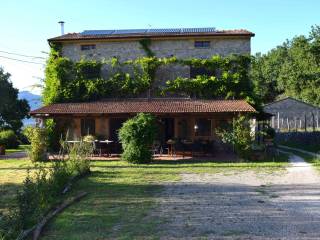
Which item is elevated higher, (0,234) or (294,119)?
(294,119)

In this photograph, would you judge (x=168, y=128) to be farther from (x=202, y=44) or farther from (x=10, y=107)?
(x=10, y=107)

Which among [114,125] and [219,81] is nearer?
[219,81]

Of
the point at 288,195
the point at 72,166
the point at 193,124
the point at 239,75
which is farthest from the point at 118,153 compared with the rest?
the point at 288,195

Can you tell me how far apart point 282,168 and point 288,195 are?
6.68 metres

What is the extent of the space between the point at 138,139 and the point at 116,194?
342 inches

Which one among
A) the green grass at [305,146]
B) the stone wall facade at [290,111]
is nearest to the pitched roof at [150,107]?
the green grass at [305,146]

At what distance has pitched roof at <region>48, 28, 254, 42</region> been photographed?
27.5m

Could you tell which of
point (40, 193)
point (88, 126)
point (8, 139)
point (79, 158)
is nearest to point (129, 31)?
point (88, 126)

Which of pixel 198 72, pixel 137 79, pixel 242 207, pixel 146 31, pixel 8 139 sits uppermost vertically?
pixel 146 31

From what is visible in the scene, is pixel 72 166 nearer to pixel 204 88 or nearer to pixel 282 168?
pixel 282 168

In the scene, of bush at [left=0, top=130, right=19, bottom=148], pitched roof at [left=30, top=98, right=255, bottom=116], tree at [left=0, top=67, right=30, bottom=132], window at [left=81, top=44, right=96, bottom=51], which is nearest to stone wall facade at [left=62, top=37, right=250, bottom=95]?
window at [left=81, top=44, right=96, bottom=51]

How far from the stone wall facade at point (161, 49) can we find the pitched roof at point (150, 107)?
2892 millimetres

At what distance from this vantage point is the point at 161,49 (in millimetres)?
28250

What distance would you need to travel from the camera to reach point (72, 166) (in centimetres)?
1534
